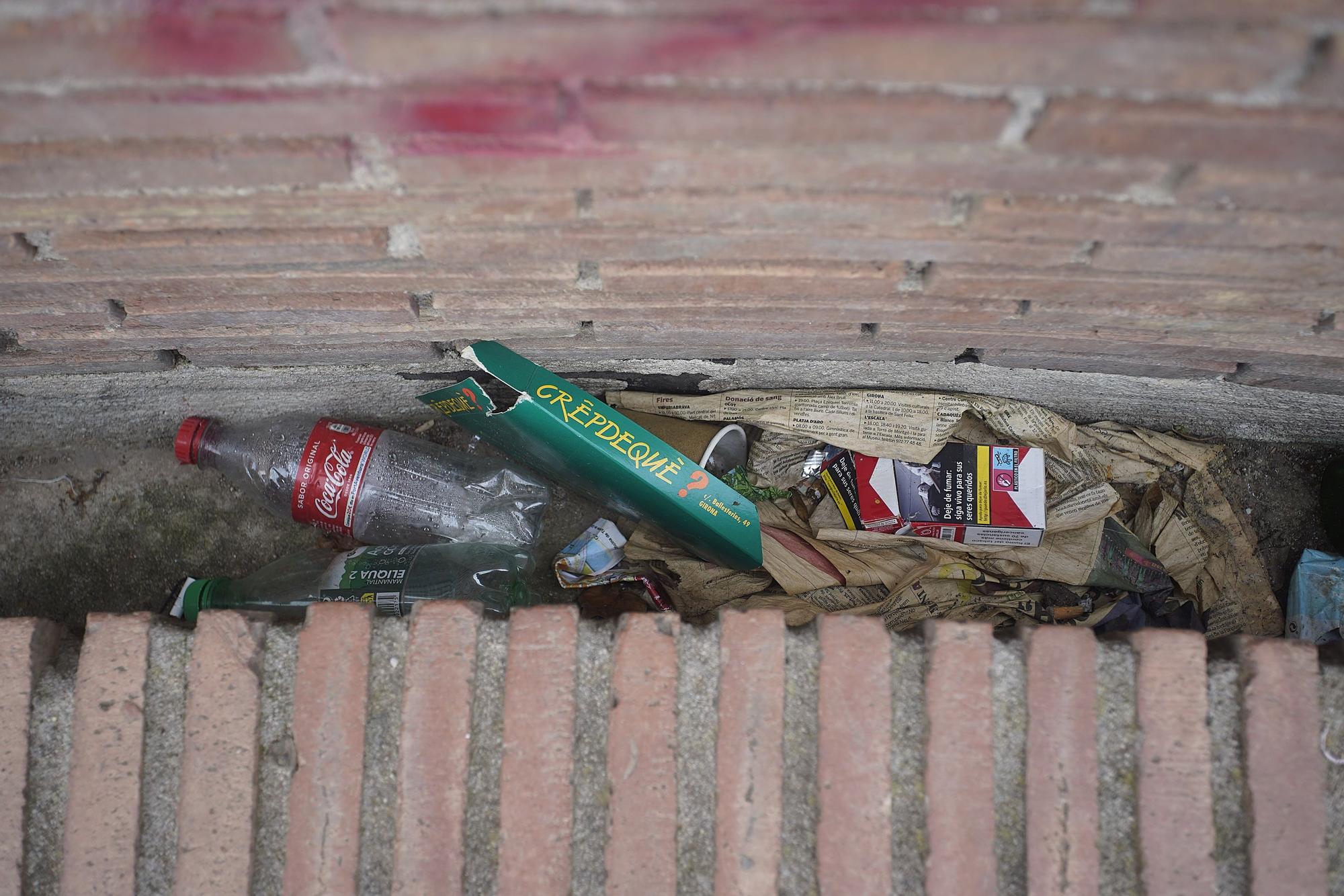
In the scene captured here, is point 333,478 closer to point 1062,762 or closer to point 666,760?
point 666,760

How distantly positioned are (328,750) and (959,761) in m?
1.13

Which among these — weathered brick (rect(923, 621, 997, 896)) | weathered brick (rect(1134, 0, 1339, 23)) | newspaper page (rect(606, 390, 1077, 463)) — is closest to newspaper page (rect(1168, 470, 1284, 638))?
newspaper page (rect(606, 390, 1077, 463))

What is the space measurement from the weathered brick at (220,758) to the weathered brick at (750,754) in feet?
2.79

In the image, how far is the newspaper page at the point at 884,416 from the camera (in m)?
2.46

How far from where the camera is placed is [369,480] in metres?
2.55

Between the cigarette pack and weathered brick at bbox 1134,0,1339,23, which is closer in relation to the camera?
weathered brick at bbox 1134,0,1339,23

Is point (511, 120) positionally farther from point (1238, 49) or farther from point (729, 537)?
point (729, 537)

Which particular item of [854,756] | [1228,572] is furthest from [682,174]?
[1228,572]

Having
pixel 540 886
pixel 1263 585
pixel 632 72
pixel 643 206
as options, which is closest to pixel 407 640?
pixel 540 886

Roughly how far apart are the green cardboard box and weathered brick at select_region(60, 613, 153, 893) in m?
0.97

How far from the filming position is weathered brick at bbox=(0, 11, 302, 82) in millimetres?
1158

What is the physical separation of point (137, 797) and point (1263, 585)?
3.04 m

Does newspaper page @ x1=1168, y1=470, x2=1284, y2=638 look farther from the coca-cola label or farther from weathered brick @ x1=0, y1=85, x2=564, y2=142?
the coca-cola label

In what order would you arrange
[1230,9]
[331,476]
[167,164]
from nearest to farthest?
[1230,9], [167,164], [331,476]
